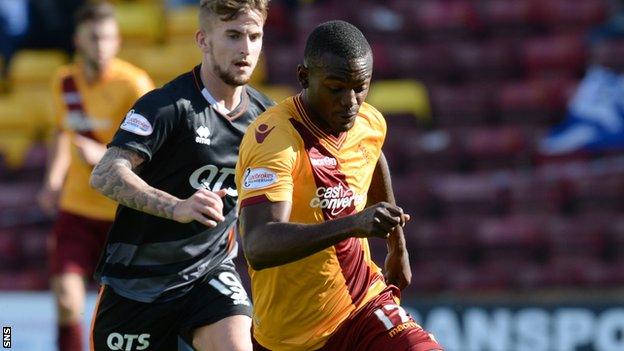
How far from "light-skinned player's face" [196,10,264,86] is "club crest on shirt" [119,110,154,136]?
0.42 meters

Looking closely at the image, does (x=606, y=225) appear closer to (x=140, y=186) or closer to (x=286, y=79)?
(x=286, y=79)

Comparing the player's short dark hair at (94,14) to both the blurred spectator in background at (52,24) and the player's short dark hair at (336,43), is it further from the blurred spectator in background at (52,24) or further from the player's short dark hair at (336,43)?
the blurred spectator in background at (52,24)

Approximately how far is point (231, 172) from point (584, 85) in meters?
6.41

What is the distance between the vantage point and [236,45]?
565 cm

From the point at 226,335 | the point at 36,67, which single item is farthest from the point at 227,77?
the point at 36,67

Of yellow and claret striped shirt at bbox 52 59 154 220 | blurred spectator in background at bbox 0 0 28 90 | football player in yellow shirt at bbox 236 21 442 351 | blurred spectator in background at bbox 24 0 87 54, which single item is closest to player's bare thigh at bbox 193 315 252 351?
football player in yellow shirt at bbox 236 21 442 351

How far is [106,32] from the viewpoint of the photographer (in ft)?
28.3

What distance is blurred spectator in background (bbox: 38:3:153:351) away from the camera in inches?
331

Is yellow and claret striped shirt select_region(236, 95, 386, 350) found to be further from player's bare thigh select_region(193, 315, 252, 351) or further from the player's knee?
the player's knee

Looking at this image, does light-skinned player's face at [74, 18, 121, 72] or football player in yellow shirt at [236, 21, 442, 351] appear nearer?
football player in yellow shirt at [236, 21, 442, 351]

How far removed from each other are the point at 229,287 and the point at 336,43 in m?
1.46

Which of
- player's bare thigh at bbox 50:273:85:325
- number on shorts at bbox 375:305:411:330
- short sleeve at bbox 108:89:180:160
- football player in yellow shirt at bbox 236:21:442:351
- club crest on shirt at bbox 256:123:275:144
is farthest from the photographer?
player's bare thigh at bbox 50:273:85:325

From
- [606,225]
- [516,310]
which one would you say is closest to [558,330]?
[516,310]

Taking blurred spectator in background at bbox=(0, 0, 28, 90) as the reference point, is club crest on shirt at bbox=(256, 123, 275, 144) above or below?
above
